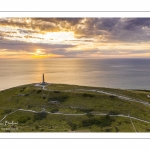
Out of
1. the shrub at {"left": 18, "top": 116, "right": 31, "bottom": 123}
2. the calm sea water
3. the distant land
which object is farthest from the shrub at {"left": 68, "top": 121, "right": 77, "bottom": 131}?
the calm sea water

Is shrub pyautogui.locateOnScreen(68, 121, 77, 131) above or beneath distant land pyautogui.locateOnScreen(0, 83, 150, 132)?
beneath

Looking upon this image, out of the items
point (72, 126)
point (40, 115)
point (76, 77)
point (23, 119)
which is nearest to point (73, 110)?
point (72, 126)

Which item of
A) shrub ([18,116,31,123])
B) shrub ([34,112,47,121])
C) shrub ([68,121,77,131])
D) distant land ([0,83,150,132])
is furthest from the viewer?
shrub ([34,112,47,121])

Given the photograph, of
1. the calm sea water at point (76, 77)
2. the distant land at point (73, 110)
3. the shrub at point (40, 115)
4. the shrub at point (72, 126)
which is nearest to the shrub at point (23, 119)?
the distant land at point (73, 110)

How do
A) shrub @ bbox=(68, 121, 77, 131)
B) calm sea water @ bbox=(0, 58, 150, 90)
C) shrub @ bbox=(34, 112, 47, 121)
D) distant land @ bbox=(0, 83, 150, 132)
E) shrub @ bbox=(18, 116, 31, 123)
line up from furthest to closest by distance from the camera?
calm sea water @ bbox=(0, 58, 150, 90) → shrub @ bbox=(34, 112, 47, 121) → shrub @ bbox=(18, 116, 31, 123) → distant land @ bbox=(0, 83, 150, 132) → shrub @ bbox=(68, 121, 77, 131)

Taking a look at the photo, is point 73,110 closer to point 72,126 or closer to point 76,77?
point 72,126

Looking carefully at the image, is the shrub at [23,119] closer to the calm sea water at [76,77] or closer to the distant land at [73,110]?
the distant land at [73,110]

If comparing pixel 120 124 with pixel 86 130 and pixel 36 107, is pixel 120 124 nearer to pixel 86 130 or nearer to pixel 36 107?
pixel 86 130

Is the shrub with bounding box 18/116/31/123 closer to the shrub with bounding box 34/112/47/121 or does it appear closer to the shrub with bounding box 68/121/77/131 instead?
the shrub with bounding box 34/112/47/121
